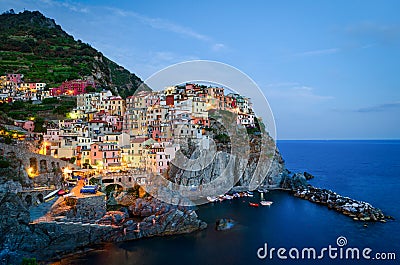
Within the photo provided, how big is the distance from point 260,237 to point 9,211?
44.8 feet

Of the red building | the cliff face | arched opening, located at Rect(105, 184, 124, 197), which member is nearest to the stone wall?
arched opening, located at Rect(105, 184, 124, 197)

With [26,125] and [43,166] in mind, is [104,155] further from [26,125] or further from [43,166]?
[26,125]

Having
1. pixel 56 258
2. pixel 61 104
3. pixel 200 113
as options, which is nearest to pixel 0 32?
pixel 61 104

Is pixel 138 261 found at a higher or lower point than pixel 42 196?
lower

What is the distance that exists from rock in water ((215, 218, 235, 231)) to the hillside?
108 feet

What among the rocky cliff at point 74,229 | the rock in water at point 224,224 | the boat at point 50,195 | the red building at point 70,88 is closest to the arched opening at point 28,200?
the boat at point 50,195

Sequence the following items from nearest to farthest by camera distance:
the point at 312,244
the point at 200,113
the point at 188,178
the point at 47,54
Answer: the point at 312,244, the point at 188,178, the point at 200,113, the point at 47,54

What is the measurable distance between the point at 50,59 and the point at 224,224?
45.5 metres

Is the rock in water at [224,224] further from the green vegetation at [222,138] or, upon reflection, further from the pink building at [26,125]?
the pink building at [26,125]

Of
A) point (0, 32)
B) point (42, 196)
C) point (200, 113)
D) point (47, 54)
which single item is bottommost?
point (42, 196)

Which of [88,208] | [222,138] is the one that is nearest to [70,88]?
[222,138]

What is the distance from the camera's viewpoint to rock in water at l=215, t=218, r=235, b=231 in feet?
63.6

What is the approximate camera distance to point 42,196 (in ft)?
62.1

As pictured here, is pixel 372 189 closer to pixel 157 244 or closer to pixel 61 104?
pixel 157 244
